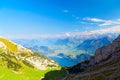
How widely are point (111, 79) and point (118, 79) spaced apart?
10.1 meters

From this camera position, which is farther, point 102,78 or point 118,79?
point 102,78

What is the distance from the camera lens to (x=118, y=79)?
337ft

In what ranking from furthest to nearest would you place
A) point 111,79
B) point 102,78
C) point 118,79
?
point 102,78, point 111,79, point 118,79

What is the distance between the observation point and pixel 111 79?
113 metres

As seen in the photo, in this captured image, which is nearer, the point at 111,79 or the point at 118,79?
the point at 118,79

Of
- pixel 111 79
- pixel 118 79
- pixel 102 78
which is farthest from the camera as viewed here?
pixel 102 78

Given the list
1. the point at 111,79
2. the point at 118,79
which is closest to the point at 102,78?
the point at 111,79

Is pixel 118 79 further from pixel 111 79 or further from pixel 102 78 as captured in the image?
pixel 102 78

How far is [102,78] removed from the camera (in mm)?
128250

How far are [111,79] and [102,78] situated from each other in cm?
1584
